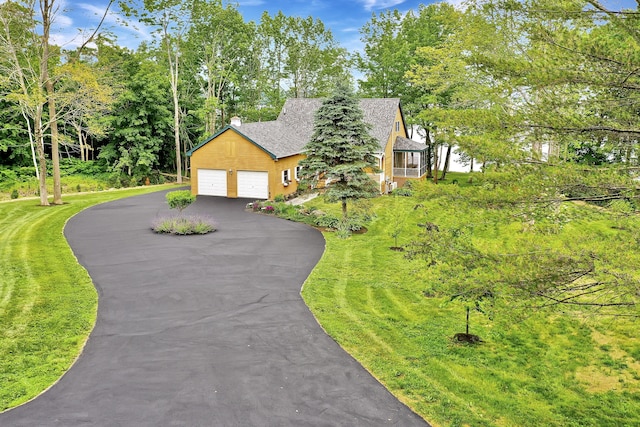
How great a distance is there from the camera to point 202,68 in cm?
4559

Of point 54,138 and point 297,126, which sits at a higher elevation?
point 297,126

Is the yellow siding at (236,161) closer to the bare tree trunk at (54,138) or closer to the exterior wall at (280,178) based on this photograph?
the exterior wall at (280,178)

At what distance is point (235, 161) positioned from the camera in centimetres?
3038

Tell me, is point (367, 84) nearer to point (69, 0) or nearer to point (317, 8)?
point (317, 8)

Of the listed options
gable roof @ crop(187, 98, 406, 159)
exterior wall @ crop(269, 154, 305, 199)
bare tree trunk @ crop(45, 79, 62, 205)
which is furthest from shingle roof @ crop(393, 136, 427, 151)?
bare tree trunk @ crop(45, 79, 62, 205)

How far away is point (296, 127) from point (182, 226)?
66.1 ft

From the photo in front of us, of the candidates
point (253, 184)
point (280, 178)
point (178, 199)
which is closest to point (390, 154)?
point (280, 178)

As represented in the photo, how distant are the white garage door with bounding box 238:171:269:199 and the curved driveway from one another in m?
12.9

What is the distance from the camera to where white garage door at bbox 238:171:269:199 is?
97.9 ft

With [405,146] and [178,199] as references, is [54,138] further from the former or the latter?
[405,146]

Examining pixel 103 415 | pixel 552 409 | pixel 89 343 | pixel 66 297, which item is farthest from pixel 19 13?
pixel 552 409

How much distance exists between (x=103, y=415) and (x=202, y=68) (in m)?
43.5

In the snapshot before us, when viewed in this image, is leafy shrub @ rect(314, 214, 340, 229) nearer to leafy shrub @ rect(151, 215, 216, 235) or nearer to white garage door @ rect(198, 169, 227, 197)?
leafy shrub @ rect(151, 215, 216, 235)

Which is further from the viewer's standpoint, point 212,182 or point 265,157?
point 212,182
